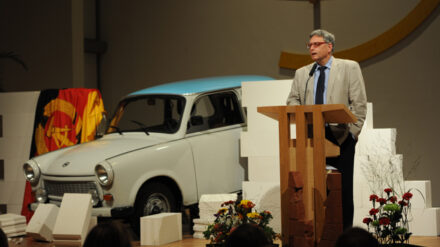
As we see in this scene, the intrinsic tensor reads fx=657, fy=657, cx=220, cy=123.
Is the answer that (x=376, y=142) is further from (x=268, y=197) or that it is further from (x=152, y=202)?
(x=152, y=202)

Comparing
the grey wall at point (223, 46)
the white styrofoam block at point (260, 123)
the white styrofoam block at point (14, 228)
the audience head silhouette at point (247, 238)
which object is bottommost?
the white styrofoam block at point (14, 228)

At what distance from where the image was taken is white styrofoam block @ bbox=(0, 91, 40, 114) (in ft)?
25.2

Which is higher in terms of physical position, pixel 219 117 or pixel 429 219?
pixel 219 117

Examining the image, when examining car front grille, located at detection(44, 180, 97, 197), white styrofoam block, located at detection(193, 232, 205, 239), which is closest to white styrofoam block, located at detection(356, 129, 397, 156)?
white styrofoam block, located at detection(193, 232, 205, 239)

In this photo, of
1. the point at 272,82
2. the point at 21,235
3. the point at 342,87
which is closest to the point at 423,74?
the point at 272,82

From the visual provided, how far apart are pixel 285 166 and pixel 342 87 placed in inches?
27.1

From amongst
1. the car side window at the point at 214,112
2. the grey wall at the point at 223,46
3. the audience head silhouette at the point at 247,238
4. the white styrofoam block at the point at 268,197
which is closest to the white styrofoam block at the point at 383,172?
the white styrofoam block at the point at 268,197

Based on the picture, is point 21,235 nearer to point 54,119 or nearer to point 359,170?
point 54,119

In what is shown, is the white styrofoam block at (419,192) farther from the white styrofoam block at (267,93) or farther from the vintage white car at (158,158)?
the vintage white car at (158,158)

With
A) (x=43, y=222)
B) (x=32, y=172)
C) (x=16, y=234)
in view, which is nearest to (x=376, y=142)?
(x=43, y=222)

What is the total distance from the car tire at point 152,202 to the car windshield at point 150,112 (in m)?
0.65

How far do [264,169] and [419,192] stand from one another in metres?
1.48

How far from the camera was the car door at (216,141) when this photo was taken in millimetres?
6789

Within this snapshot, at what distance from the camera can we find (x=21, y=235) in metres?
6.81
